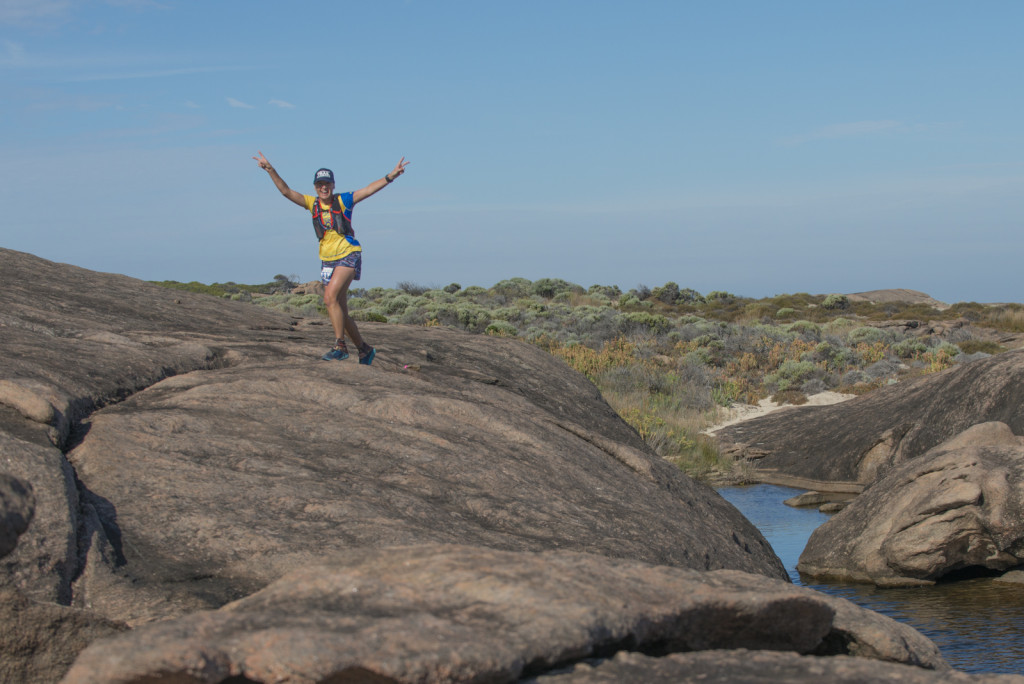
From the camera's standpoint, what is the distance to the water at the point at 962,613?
7.47m

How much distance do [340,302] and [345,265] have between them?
1.13 ft

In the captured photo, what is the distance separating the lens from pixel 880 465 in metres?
13.7

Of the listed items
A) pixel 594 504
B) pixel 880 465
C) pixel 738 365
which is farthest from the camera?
pixel 738 365

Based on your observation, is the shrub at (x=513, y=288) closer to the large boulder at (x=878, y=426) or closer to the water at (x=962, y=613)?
the large boulder at (x=878, y=426)

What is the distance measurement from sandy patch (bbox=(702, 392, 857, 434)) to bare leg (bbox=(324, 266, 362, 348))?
1275 centimetres

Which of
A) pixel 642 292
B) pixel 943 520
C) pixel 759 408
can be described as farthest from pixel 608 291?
pixel 943 520

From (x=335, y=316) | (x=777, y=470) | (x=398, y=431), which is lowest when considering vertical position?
(x=777, y=470)

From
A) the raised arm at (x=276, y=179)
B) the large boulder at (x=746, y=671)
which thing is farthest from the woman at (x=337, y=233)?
the large boulder at (x=746, y=671)

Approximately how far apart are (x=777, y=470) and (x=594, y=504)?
35.0 ft

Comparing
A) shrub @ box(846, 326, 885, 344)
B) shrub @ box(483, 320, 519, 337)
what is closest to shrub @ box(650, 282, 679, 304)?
shrub @ box(846, 326, 885, 344)

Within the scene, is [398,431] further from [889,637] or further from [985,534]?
[985,534]

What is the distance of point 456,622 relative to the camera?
9.73 ft

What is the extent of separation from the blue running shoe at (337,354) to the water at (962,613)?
535 cm

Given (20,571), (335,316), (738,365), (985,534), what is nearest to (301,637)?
(20,571)
